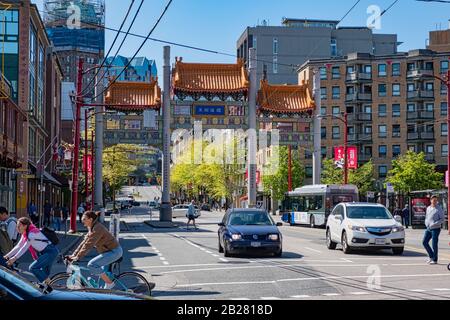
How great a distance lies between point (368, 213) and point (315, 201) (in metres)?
22.1

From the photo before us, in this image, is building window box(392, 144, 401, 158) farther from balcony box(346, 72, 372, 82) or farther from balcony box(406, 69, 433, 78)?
balcony box(346, 72, 372, 82)

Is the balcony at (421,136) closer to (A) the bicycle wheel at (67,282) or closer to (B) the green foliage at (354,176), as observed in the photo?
(B) the green foliage at (354,176)

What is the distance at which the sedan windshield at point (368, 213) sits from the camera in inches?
862

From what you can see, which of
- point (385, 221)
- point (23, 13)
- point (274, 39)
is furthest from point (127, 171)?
point (385, 221)

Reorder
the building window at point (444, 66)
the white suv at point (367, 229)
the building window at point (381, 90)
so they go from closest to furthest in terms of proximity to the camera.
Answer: the white suv at point (367, 229)
the building window at point (444, 66)
the building window at point (381, 90)

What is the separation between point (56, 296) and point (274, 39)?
114921mm

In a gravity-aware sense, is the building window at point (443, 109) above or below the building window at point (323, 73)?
below

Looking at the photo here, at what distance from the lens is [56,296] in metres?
5.88

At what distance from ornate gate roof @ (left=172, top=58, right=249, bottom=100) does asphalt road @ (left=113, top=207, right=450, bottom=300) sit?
87.0 feet

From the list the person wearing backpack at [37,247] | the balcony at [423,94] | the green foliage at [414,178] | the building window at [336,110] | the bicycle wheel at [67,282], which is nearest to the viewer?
the bicycle wheel at [67,282]

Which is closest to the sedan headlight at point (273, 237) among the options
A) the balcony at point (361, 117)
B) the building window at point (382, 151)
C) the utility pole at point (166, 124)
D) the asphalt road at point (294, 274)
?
the asphalt road at point (294, 274)

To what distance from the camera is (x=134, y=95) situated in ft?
165

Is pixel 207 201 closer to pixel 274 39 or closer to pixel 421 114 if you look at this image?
pixel 274 39

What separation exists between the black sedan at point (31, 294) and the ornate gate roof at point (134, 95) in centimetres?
4319
